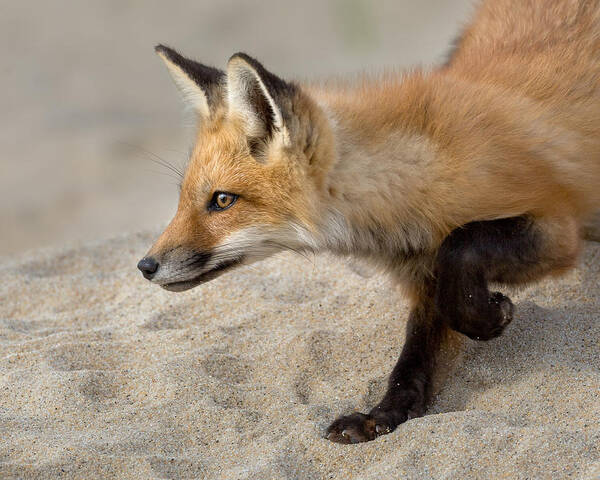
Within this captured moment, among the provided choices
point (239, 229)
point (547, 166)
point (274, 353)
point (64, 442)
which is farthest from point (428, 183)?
point (64, 442)

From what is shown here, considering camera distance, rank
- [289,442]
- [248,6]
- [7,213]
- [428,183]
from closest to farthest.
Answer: [289,442]
[428,183]
[7,213]
[248,6]

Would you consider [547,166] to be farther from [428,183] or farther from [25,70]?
[25,70]

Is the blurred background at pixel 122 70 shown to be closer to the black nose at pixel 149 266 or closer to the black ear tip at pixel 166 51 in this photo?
the black ear tip at pixel 166 51

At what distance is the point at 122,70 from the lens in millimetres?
13945

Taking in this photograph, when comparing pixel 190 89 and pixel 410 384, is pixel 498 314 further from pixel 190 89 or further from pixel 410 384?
pixel 190 89

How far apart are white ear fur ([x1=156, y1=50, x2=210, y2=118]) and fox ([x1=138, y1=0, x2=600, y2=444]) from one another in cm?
2

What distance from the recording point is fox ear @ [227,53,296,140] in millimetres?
Result: 3955

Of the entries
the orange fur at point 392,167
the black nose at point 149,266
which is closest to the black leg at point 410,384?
the orange fur at point 392,167

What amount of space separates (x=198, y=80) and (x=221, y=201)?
2.38ft

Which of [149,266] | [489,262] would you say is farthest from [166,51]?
[489,262]

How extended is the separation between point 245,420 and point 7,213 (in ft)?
23.5

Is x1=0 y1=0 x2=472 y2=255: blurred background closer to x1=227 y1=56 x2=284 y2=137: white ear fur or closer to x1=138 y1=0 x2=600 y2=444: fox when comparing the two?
x1=138 y1=0 x2=600 y2=444: fox

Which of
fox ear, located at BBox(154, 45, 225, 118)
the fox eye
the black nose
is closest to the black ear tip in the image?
fox ear, located at BBox(154, 45, 225, 118)

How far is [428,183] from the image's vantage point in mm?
4270
